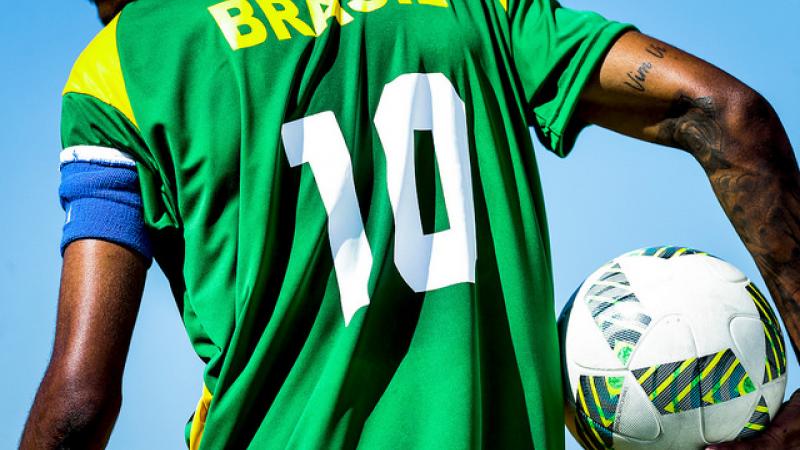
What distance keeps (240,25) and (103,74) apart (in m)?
0.42

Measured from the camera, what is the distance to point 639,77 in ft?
10.1

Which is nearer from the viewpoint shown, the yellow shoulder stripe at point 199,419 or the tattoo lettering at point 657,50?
the yellow shoulder stripe at point 199,419

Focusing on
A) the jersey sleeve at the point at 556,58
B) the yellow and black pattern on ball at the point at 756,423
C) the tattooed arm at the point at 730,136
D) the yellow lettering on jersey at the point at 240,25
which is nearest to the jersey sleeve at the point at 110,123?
→ the yellow lettering on jersey at the point at 240,25

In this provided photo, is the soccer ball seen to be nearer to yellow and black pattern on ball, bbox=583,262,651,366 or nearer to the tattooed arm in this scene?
yellow and black pattern on ball, bbox=583,262,651,366

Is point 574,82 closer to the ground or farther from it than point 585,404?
farther from it

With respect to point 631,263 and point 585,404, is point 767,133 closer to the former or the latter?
point 631,263

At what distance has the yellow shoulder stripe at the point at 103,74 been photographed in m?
3.05

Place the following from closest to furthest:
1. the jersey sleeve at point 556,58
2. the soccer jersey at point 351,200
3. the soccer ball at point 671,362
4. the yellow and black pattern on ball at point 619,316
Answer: the soccer jersey at point 351,200 → the jersey sleeve at point 556,58 → the soccer ball at point 671,362 → the yellow and black pattern on ball at point 619,316

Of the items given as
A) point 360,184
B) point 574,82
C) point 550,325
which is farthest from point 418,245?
point 574,82

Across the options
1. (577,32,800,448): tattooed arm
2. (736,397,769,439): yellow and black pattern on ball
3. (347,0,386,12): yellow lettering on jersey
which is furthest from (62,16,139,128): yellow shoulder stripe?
(736,397,769,439): yellow and black pattern on ball

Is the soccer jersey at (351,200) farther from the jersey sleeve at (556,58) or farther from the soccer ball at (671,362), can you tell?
the soccer ball at (671,362)

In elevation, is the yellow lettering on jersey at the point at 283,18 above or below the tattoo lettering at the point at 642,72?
above

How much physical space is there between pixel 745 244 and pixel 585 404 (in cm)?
67

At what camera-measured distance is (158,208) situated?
3086mm
